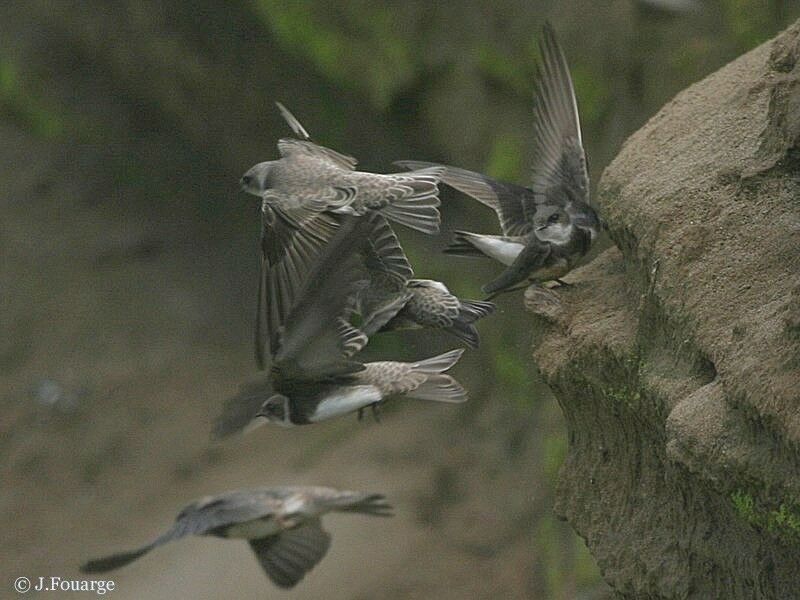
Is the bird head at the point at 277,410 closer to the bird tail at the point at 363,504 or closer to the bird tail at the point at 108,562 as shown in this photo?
the bird tail at the point at 363,504

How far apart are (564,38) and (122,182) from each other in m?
4.32

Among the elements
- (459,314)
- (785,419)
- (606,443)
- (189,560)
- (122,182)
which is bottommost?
(785,419)

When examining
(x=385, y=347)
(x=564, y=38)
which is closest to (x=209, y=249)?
(x=385, y=347)

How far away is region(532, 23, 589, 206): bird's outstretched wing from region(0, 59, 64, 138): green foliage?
5781mm

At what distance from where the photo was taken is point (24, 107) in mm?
9141

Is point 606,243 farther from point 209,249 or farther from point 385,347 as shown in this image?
point 209,249

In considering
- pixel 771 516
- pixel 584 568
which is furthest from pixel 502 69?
pixel 771 516

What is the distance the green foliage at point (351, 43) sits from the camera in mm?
6566

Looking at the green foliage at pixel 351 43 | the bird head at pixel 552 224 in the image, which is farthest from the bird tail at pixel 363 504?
the green foliage at pixel 351 43

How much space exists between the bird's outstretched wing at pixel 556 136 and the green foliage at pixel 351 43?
2675mm

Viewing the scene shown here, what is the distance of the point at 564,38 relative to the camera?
19.7ft

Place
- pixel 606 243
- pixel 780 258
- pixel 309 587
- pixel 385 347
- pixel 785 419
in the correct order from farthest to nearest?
pixel 385 347 → pixel 309 587 → pixel 606 243 → pixel 780 258 → pixel 785 419

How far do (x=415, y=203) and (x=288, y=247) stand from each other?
14.4 inches

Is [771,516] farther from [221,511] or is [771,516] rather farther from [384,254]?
[221,511]
